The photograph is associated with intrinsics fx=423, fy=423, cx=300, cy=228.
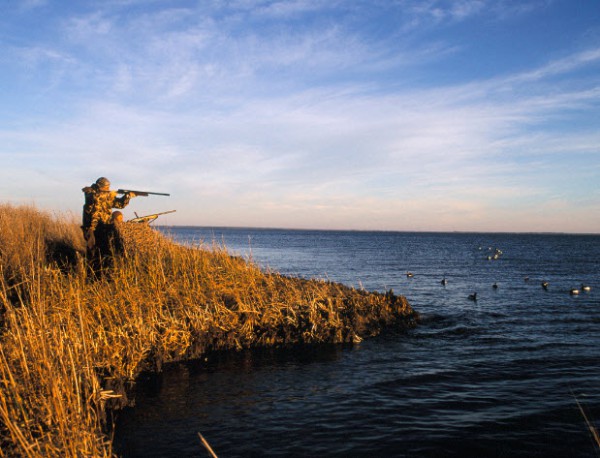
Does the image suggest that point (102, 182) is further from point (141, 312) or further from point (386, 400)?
point (386, 400)

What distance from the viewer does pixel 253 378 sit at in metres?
9.86

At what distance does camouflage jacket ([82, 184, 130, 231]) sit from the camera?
514 inches

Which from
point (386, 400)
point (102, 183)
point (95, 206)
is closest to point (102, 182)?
point (102, 183)

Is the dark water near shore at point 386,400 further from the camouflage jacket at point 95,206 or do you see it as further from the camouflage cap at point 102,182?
the camouflage cap at point 102,182

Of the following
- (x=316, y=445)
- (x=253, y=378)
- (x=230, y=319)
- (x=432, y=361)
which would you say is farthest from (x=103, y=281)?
(x=432, y=361)

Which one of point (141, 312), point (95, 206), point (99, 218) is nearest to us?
point (141, 312)

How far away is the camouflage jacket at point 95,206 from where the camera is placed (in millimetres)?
13055

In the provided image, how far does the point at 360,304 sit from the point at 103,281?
320 inches

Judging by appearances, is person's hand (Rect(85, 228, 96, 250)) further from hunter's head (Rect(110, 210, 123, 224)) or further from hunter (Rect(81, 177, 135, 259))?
hunter's head (Rect(110, 210, 123, 224))

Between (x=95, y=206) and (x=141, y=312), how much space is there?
459cm

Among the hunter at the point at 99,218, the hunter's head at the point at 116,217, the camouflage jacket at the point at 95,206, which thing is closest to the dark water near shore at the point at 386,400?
the hunter at the point at 99,218

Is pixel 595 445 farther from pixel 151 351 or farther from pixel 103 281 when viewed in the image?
pixel 103 281

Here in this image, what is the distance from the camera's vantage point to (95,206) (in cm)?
1302

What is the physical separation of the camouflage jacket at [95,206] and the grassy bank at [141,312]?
1.24 m
